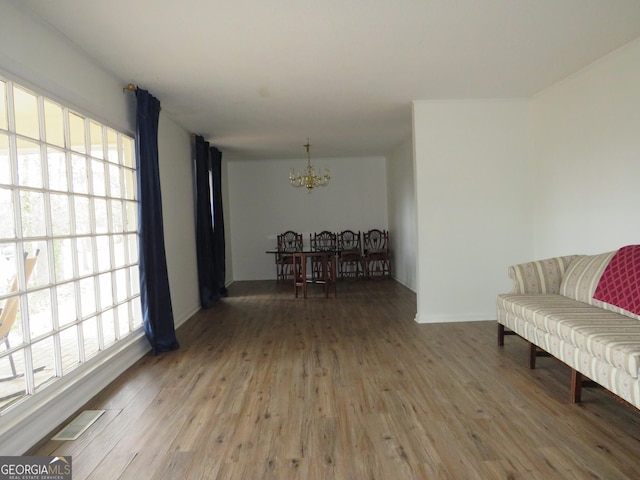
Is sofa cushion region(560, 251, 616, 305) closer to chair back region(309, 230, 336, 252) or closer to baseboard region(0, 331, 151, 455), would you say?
baseboard region(0, 331, 151, 455)

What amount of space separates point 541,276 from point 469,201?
1.20 meters

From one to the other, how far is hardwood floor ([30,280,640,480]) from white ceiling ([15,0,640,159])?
7.86 feet

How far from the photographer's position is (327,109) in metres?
4.34

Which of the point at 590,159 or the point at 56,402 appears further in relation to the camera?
the point at 590,159

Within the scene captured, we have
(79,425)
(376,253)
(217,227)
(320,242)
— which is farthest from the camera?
(320,242)

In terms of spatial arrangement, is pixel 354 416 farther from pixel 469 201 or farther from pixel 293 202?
pixel 293 202

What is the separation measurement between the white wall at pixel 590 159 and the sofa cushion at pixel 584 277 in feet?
0.77

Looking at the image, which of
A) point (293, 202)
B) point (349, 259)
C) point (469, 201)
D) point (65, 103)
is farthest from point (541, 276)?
Answer: point (293, 202)

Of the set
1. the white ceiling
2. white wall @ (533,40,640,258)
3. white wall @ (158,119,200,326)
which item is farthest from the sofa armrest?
white wall @ (158,119,200,326)

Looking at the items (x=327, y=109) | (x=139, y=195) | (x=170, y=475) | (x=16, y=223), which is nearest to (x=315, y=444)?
(x=170, y=475)

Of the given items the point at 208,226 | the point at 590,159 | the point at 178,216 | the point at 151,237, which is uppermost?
the point at 590,159

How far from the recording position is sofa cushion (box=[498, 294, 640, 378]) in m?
2.01

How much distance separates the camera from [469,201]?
4309 mm

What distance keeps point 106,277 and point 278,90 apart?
2204 mm
